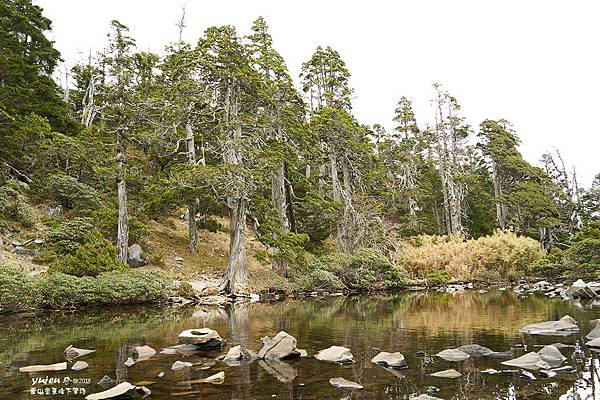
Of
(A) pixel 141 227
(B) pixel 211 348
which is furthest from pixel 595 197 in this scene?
(B) pixel 211 348

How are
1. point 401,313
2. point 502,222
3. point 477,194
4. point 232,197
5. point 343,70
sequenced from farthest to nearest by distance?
A: 1. point 477,194
2. point 502,222
3. point 343,70
4. point 232,197
5. point 401,313

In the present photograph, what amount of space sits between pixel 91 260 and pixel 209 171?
573 centimetres

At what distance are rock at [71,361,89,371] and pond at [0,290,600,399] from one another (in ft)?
0.41

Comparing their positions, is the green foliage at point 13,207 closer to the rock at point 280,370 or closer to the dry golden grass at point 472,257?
the rock at point 280,370

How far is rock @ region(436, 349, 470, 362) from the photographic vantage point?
817cm

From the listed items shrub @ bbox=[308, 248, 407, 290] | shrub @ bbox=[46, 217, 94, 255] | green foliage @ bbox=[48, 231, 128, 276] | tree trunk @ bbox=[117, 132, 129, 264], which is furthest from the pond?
shrub @ bbox=[308, 248, 407, 290]

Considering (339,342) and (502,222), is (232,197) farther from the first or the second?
(502,222)

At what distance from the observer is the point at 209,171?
20.0 metres

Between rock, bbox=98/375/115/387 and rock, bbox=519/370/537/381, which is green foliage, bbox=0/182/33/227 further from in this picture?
rock, bbox=519/370/537/381

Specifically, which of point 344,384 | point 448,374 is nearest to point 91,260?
point 344,384

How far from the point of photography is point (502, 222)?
1473 inches

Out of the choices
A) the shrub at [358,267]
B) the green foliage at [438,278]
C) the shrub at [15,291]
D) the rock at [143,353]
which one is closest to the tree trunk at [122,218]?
the shrub at [15,291]

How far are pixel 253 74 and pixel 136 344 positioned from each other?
15.9 m

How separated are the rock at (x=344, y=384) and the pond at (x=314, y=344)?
11 cm
